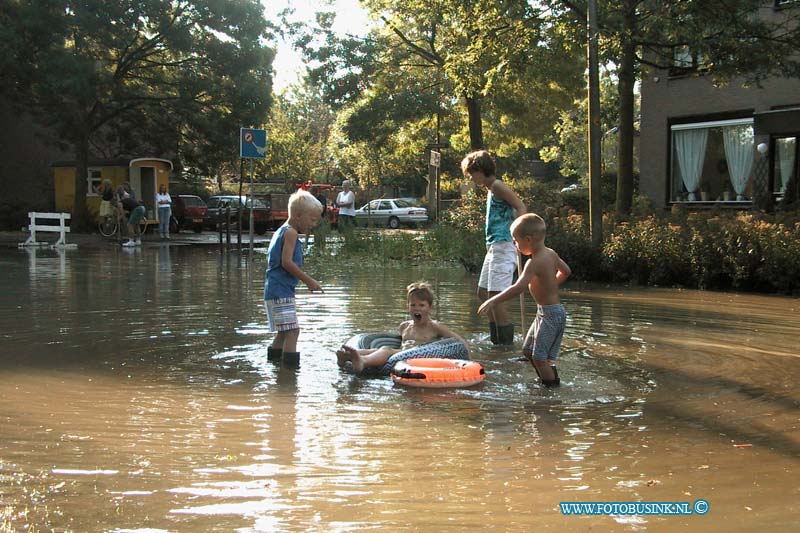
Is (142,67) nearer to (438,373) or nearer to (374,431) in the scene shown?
(438,373)

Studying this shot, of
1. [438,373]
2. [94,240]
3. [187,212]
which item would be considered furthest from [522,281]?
[187,212]

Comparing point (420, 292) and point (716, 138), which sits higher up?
point (716, 138)

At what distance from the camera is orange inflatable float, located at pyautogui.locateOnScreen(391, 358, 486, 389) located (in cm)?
690

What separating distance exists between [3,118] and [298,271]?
39123 millimetres

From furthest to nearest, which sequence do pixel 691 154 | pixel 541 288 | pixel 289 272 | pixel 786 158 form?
pixel 691 154 → pixel 786 158 → pixel 289 272 → pixel 541 288

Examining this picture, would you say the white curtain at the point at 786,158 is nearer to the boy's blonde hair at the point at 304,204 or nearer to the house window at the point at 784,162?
the house window at the point at 784,162

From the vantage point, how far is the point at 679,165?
28.4 meters

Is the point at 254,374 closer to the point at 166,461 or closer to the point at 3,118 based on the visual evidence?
the point at 166,461

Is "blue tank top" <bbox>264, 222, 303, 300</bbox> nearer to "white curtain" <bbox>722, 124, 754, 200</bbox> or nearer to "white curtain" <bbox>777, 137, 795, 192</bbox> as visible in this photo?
"white curtain" <bbox>777, 137, 795, 192</bbox>

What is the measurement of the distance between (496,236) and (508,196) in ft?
1.56

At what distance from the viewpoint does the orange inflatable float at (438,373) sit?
6.90 meters

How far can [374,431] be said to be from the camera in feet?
18.5

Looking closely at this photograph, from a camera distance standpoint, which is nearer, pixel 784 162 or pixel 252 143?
pixel 252 143

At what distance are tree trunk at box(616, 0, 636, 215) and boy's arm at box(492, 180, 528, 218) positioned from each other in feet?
34.7
